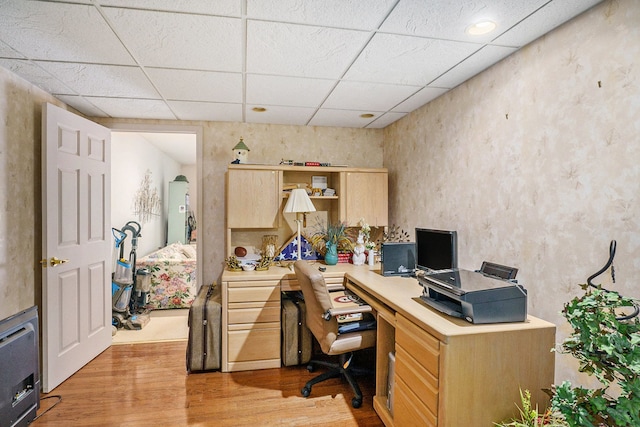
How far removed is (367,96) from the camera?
2.74 meters

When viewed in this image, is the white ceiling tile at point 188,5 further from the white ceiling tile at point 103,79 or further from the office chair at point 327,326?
the office chair at point 327,326

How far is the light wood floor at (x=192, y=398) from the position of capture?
2.16m

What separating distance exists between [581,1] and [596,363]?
5.02 ft

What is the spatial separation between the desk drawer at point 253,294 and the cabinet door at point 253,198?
0.66 metres

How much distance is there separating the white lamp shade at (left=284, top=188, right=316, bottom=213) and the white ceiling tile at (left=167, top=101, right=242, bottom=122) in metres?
0.96

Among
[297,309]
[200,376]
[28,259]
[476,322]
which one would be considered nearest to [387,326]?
[476,322]

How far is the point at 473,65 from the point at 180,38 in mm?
1801

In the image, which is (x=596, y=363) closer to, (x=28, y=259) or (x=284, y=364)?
(x=284, y=364)

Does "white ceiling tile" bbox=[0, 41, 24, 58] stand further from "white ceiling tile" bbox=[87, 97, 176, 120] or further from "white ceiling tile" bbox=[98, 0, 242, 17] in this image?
"white ceiling tile" bbox=[98, 0, 242, 17]

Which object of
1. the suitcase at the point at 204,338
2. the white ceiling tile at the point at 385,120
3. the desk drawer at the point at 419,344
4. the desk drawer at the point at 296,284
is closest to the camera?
the desk drawer at the point at 419,344

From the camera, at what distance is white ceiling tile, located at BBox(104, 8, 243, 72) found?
63.5 inches

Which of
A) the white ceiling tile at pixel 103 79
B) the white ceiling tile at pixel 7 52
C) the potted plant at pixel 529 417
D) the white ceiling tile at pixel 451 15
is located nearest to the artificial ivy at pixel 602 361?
the potted plant at pixel 529 417

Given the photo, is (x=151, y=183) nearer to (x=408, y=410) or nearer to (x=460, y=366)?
(x=408, y=410)

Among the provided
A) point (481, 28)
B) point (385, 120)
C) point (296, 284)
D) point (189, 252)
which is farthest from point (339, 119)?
point (189, 252)
